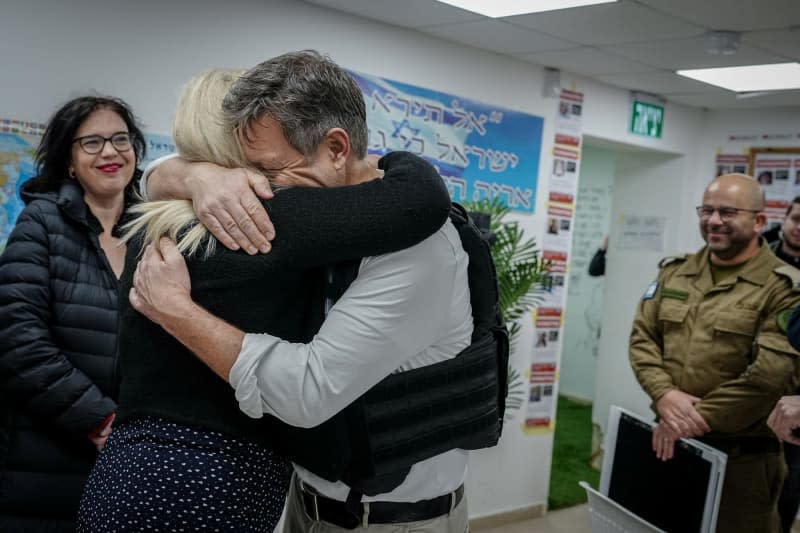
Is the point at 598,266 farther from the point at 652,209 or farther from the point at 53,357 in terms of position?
the point at 53,357

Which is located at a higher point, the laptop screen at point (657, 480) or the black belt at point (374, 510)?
the black belt at point (374, 510)

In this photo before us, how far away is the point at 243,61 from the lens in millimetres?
3266

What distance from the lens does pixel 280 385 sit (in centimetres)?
113

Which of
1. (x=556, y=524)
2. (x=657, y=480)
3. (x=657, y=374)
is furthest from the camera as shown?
(x=556, y=524)

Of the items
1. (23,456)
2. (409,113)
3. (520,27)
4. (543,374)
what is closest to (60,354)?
(23,456)

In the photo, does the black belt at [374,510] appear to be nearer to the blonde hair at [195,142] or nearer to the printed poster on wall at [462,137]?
the blonde hair at [195,142]

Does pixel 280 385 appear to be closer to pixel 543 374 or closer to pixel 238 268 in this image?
pixel 238 268

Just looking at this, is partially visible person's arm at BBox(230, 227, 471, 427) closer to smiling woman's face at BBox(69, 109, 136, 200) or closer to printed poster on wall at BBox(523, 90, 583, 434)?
smiling woman's face at BBox(69, 109, 136, 200)

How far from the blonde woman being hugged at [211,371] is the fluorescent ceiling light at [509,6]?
2.17 metres

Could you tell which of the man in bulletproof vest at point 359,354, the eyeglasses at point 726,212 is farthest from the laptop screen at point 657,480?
the man in bulletproof vest at point 359,354

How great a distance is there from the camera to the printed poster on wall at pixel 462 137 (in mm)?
3709

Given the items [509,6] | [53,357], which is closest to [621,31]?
[509,6]

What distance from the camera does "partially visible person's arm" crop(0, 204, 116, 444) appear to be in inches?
83.4

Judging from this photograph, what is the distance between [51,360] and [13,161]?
1015 mm
